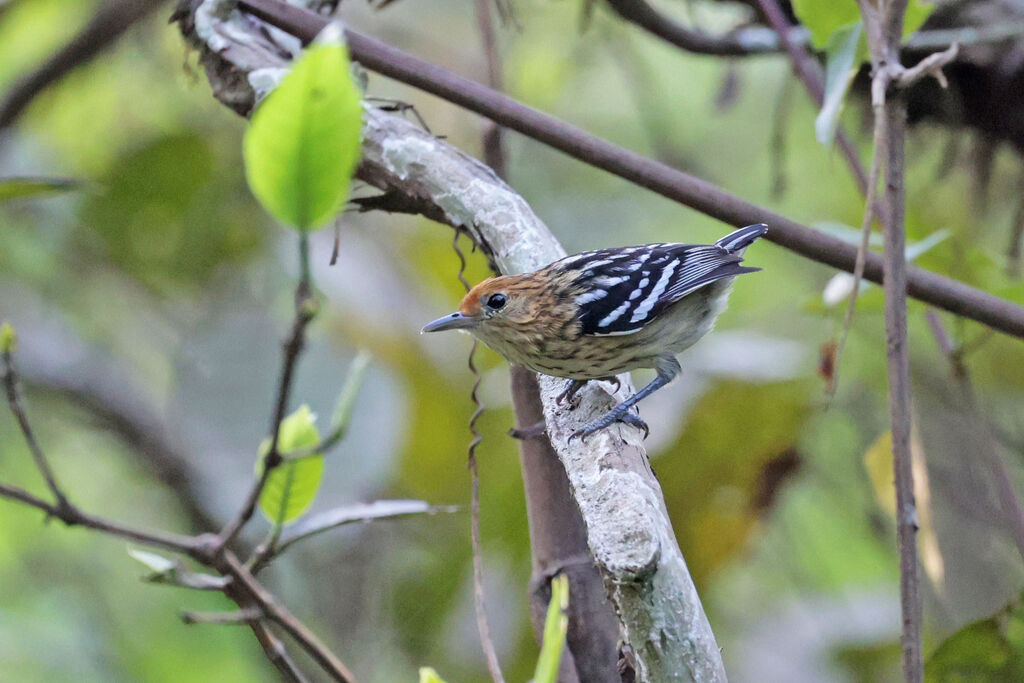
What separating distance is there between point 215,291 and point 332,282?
1.89 ft

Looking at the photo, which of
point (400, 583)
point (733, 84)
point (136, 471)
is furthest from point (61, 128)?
point (733, 84)

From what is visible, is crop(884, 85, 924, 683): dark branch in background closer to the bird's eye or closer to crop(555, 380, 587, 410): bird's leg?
crop(555, 380, 587, 410): bird's leg

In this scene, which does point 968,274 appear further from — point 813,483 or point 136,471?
point 136,471

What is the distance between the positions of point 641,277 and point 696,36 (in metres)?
1.05

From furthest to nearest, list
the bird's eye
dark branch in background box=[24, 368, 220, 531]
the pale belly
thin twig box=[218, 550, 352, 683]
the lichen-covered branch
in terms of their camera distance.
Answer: dark branch in background box=[24, 368, 220, 531] < the bird's eye < the pale belly < thin twig box=[218, 550, 352, 683] < the lichen-covered branch

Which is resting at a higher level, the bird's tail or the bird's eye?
the bird's eye

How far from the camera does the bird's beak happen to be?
7.68 ft

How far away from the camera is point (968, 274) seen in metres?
2.39

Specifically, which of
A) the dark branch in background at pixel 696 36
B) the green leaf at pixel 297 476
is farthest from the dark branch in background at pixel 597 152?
the dark branch in background at pixel 696 36

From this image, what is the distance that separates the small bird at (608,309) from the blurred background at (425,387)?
1.04 ft

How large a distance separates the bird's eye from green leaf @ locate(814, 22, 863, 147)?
832 millimetres

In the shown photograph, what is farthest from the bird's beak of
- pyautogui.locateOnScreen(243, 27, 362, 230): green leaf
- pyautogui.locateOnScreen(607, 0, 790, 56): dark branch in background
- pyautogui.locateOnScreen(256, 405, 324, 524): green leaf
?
pyautogui.locateOnScreen(243, 27, 362, 230): green leaf

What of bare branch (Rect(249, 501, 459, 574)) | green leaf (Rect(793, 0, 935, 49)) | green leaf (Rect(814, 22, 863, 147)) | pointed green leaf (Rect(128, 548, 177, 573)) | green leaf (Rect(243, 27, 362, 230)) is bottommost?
bare branch (Rect(249, 501, 459, 574))

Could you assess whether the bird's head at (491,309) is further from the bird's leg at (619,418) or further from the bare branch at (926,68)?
the bare branch at (926,68)
